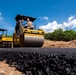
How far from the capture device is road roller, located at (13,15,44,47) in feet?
50.5

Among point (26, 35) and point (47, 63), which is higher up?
point (26, 35)

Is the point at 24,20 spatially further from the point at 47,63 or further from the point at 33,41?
the point at 47,63

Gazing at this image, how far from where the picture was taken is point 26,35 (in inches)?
604

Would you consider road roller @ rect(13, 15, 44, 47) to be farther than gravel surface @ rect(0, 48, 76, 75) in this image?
Yes

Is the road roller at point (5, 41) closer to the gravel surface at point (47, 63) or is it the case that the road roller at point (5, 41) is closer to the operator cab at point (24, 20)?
the operator cab at point (24, 20)

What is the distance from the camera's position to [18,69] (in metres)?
6.19

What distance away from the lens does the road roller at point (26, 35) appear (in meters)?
15.4

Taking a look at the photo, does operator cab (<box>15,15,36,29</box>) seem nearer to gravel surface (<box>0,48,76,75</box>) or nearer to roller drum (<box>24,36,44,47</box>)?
roller drum (<box>24,36,44,47</box>)

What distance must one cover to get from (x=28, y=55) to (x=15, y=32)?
1086cm

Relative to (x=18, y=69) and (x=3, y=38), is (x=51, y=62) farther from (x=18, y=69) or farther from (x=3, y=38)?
(x=3, y=38)

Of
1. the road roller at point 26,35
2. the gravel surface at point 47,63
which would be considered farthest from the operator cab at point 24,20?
the gravel surface at point 47,63

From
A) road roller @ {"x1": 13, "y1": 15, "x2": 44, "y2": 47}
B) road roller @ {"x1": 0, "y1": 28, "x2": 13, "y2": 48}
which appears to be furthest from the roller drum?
road roller @ {"x1": 0, "y1": 28, "x2": 13, "y2": 48}

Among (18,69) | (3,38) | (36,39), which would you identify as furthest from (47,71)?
(3,38)

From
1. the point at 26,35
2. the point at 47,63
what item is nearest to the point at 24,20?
the point at 26,35
